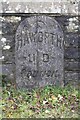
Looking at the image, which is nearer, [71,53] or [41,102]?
[41,102]

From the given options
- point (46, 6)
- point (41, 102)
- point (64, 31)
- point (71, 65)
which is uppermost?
point (46, 6)

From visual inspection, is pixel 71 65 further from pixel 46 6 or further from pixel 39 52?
pixel 46 6

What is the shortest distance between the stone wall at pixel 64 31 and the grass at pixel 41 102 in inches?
12.7

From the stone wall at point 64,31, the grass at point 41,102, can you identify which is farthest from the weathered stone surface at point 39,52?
the grass at point 41,102

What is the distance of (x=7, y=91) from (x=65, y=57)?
131cm

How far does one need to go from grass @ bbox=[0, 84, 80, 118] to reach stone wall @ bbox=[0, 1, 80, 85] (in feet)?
1.06

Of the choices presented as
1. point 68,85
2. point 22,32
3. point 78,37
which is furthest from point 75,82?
point 22,32

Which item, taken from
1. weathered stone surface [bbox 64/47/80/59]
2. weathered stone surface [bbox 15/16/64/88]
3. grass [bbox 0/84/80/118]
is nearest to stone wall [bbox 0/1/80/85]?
weathered stone surface [bbox 64/47/80/59]

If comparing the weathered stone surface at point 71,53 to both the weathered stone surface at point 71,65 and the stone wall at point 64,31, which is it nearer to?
the stone wall at point 64,31

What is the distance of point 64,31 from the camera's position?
7.96m

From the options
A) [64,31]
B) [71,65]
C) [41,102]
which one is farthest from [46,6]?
[41,102]

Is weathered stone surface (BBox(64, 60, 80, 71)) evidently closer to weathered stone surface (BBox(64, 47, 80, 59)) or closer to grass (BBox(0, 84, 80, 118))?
weathered stone surface (BBox(64, 47, 80, 59))

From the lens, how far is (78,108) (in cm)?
702

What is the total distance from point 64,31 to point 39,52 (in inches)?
25.0
